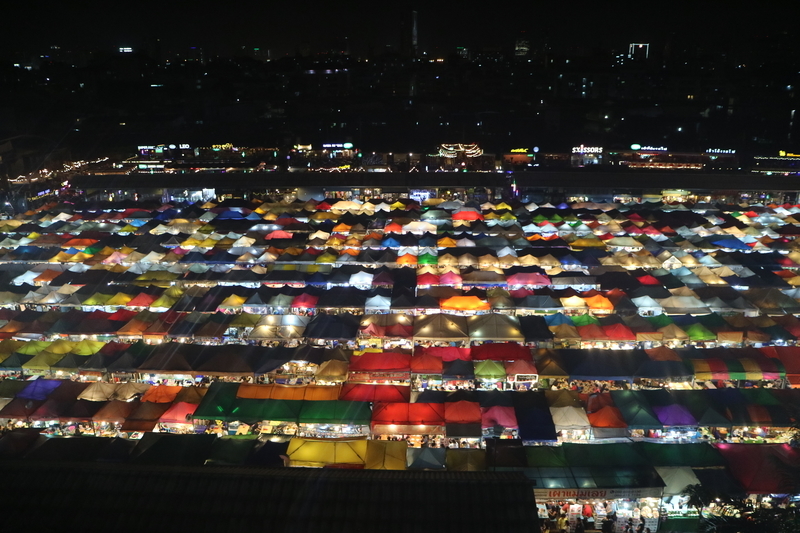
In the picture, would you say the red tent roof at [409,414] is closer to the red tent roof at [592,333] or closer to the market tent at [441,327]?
the market tent at [441,327]

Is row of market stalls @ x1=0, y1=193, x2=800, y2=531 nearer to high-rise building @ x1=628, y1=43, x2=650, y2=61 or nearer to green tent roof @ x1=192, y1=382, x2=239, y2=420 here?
green tent roof @ x1=192, y1=382, x2=239, y2=420

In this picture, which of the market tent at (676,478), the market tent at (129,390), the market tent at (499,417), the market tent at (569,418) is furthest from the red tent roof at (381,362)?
the market tent at (676,478)

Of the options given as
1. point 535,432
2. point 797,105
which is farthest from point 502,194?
point 797,105

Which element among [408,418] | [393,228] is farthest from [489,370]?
[393,228]

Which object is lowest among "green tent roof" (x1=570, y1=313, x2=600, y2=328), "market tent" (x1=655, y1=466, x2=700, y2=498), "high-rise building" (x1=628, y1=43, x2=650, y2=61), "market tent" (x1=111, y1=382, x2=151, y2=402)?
"market tent" (x1=655, y1=466, x2=700, y2=498)

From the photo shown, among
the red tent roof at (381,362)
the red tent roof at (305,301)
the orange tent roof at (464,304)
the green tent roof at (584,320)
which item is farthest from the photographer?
the red tent roof at (305,301)

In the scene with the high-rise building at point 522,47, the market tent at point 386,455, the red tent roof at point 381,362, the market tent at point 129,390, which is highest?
the high-rise building at point 522,47

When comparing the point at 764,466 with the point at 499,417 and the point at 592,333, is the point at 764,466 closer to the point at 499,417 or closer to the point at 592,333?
the point at 499,417

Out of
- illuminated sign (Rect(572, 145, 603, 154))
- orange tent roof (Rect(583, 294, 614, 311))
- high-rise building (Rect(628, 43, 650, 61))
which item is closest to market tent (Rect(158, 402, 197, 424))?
orange tent roof (Rect(583, 294, 614, 311))
